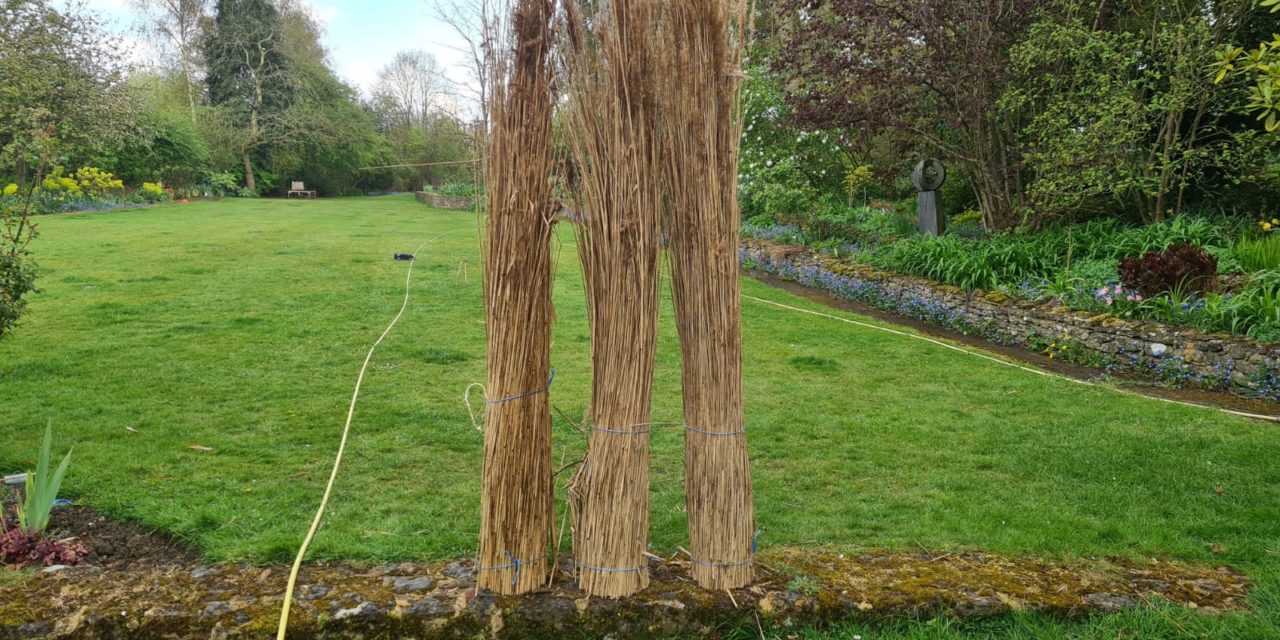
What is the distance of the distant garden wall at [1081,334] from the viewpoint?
229 inches

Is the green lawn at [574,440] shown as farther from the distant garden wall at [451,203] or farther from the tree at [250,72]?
the tree at [250,72]

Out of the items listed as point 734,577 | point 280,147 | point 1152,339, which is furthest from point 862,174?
point 280,147

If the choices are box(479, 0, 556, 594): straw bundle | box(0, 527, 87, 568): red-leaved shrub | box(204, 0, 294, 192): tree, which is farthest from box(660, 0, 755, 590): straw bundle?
box(204, 0, 294, 192): tree

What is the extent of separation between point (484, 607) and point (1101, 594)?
6.36 ft

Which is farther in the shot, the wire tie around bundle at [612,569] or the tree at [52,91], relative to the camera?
the tree at [52,91]

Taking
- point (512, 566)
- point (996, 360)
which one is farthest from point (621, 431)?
point (996, 360)

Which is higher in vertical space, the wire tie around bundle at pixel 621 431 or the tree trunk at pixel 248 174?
the tree trunk at pixel 248 174

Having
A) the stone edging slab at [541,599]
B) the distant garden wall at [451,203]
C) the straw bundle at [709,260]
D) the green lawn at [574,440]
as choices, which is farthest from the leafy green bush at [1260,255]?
the distant garden wall at [451,203]

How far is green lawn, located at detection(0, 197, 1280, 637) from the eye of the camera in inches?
125

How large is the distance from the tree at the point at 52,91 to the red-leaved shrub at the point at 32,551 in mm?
2159

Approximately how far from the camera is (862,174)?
13.2 m

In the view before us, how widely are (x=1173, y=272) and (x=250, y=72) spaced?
3208cm

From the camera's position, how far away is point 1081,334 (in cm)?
694

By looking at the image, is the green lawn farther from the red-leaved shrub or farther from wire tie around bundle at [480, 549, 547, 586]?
wire tie around bundle at [480, 549, 547, 586]
